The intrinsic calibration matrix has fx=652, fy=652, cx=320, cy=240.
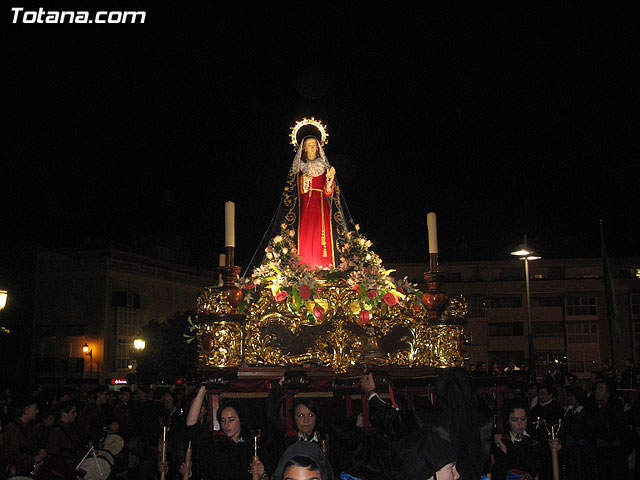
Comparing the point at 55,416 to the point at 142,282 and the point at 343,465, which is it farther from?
the point at 142,282

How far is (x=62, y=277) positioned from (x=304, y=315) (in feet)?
116

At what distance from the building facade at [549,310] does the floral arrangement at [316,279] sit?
37.3 metres

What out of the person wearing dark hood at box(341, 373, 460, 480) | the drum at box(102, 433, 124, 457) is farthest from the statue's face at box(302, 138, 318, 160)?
the drum at box(102, 433, 124, 457)

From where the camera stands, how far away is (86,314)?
38.9 meters

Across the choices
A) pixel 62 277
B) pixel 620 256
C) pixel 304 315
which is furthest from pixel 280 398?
pixel 620 256

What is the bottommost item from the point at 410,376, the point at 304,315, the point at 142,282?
the point at 410,376

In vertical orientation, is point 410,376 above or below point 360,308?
below

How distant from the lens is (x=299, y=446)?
12.3 feet

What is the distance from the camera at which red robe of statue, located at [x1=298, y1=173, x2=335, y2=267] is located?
32.4 feet

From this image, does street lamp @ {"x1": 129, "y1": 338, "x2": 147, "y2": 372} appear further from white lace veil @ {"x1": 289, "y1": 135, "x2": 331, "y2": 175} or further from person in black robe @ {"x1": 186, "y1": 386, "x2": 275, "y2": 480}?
person in black robe @ {"x1": 186, "y1": 386, "x2": 275, "y2": 480}

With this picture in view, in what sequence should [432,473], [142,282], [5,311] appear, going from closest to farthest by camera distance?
[432,473] < [5,311] < [142,282]


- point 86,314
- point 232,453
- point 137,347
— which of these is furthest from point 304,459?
point 86,314

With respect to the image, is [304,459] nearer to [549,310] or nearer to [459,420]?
[459,420]

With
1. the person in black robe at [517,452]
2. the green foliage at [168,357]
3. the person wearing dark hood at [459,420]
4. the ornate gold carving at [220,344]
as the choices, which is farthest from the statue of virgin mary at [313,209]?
the green foliage at [168,357]
